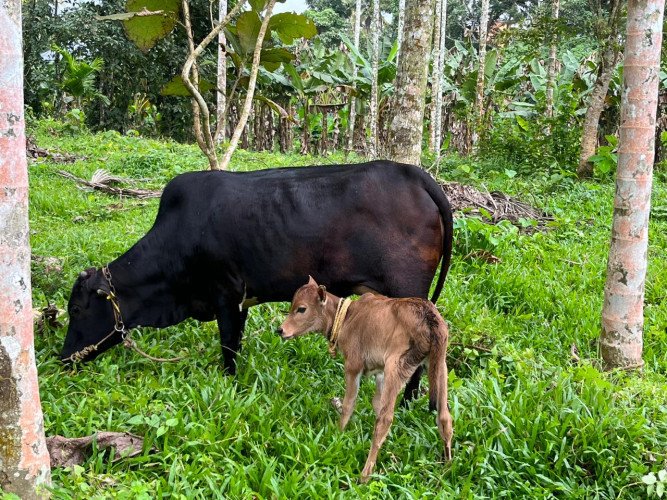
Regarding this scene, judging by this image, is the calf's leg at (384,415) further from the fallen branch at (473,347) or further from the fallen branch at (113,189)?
the fallen branch at (113,189)

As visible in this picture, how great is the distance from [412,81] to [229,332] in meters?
3.31

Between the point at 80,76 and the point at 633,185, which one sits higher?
the point at 80,76

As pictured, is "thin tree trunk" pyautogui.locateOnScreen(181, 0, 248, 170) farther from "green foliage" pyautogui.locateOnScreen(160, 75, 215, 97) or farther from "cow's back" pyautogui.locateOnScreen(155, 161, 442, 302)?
"cow's back" pyautogui.locateOnScreen(155, 161, 442, 302)

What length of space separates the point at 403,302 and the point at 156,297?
6.59 feet

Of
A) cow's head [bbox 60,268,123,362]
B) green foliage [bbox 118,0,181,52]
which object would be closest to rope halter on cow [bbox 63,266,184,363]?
cow's head [bbox 60,268,123,362]

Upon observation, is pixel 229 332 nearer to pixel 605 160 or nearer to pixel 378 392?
pixel 378 392

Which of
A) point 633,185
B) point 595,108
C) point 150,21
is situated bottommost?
point 633,185

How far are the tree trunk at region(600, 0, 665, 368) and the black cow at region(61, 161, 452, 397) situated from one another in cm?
125

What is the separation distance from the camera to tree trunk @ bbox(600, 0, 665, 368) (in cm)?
453

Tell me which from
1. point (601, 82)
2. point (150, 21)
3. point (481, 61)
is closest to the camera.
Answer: point (150, 21)

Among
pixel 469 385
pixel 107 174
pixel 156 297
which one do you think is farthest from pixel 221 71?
pixel 469 385

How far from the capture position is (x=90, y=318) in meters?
4.69

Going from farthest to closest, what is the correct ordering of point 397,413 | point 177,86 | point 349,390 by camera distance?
point 177,86 < point 397,413 < point 349,390

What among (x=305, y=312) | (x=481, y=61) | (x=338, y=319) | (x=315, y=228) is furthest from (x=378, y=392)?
(x=481, y=61)
